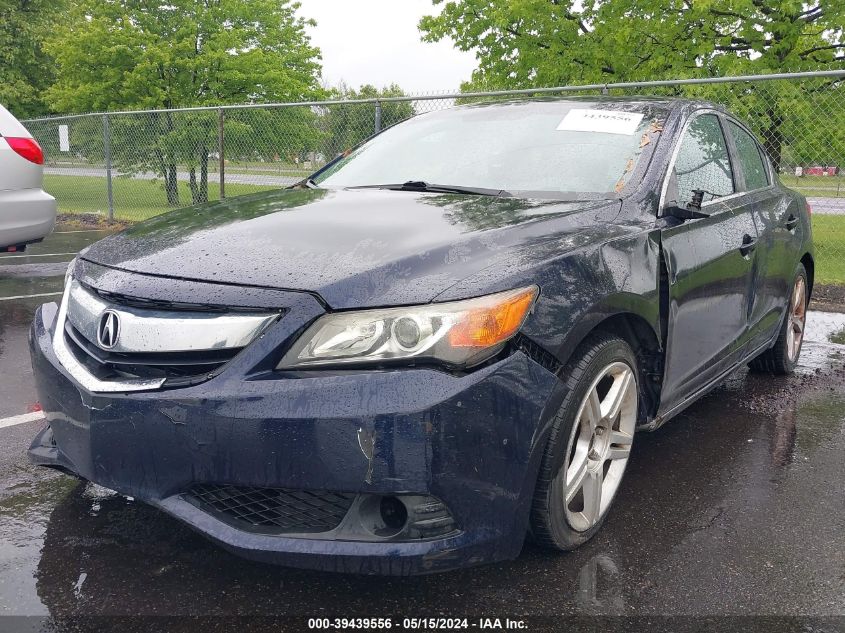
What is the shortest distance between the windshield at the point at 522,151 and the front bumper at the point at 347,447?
4.01 feet

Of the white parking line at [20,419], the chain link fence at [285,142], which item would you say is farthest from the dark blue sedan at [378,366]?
the chain link fence at [285,142]

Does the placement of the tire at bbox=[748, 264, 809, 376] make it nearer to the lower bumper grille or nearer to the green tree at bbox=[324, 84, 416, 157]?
the lower bumper grille

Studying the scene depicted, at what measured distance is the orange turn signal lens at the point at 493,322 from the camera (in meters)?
2.03

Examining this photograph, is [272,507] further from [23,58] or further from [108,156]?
[23,58]

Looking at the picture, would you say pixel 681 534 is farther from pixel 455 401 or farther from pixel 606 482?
pixel 455 401

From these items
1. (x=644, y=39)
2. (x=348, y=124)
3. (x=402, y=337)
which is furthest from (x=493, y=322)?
(x=644, y=39)

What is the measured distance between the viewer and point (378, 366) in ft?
6.56

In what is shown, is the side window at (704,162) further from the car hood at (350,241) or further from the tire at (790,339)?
the tire at (790,339)

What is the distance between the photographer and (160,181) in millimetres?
13828

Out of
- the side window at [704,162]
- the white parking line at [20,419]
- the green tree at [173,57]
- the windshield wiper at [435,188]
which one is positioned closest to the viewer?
the windshield wiper at [435,188]

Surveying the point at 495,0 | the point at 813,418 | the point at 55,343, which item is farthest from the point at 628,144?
the point at 495,0

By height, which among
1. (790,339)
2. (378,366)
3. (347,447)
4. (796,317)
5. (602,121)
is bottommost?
(790,339)

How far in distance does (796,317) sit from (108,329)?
409 cm

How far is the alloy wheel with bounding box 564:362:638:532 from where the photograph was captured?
247 cm
